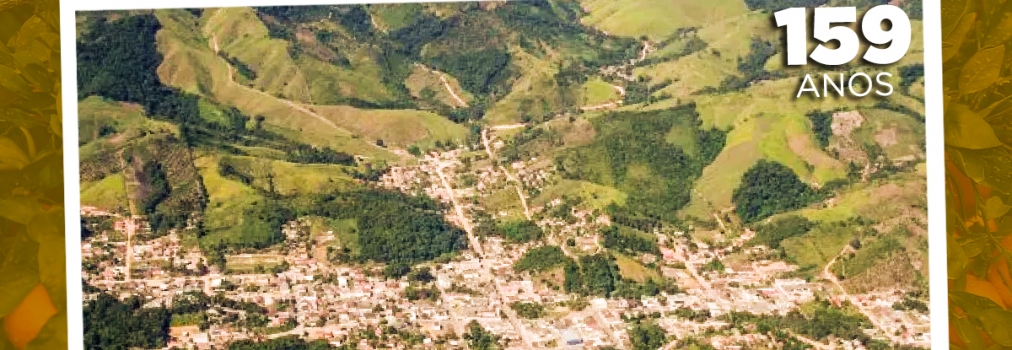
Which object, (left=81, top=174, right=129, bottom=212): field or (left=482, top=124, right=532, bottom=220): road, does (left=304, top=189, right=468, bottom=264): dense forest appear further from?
(left=81, top=174, right=129, bottom=212): field

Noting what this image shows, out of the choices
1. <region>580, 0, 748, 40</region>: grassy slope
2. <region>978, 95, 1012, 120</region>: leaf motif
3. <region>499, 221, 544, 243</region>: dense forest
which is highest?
<region>580, 0, 748, 40</region>: grassy slope

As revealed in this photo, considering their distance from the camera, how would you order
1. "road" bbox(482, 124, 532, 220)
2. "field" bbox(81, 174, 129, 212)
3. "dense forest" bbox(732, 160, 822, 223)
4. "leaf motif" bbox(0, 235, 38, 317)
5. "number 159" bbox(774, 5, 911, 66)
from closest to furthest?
"leaf motif" bbox(0, 235, 38, 317) < "number 159" bbox(774, 5, 911, 66) < "field" bbox(81, 174, 129, 212) < "road" bbox(482, 124, 532, 220) < "dense forest" bbox(732, 160, 822, 223)

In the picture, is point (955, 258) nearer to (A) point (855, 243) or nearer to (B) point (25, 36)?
(A) point (855, 243)

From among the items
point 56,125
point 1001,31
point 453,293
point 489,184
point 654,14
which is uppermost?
point 654,14

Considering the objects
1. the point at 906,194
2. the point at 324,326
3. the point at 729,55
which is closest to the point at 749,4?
the point at 729,55

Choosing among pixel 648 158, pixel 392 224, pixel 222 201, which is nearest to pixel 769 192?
pixel 648 158

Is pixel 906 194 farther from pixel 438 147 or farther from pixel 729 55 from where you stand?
pixel 438 147

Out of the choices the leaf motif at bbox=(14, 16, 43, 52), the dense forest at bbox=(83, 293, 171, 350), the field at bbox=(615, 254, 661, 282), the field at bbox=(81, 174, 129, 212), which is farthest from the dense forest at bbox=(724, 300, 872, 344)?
the leaf motif at bbox=(14, 16, 43, 52)
